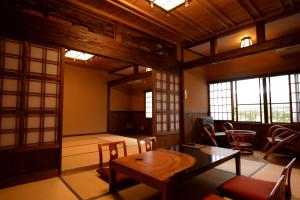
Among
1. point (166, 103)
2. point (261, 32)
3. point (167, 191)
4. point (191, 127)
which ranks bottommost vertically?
point (167, 191)

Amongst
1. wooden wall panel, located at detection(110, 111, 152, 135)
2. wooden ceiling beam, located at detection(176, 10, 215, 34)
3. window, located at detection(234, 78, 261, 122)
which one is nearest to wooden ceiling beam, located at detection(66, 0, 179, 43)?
wooden ceiling beam, located at detection(176, 10, 215, 34)

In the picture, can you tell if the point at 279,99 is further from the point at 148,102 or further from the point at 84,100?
the point at 84,100

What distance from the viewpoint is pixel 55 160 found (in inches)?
113

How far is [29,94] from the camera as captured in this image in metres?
2.70

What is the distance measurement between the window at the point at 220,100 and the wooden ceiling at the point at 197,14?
7.53 feet

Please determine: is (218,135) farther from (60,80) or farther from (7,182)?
(7,182)

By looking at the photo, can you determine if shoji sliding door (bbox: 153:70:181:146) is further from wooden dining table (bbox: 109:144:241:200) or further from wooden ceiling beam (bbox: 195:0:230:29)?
wooden dining table (bbox: 109:144:241:200)

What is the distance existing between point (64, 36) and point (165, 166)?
270cm

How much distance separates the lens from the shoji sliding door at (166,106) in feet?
15.0

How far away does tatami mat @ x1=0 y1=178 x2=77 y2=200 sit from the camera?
2158mm

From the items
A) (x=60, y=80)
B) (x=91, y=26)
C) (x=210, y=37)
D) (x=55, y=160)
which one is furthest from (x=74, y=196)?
(x=210, y=37)

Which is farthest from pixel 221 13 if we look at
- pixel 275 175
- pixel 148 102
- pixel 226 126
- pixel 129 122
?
pixel 129 122

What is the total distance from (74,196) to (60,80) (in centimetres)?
185

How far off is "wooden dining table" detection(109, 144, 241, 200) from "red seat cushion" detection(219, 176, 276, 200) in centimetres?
28
